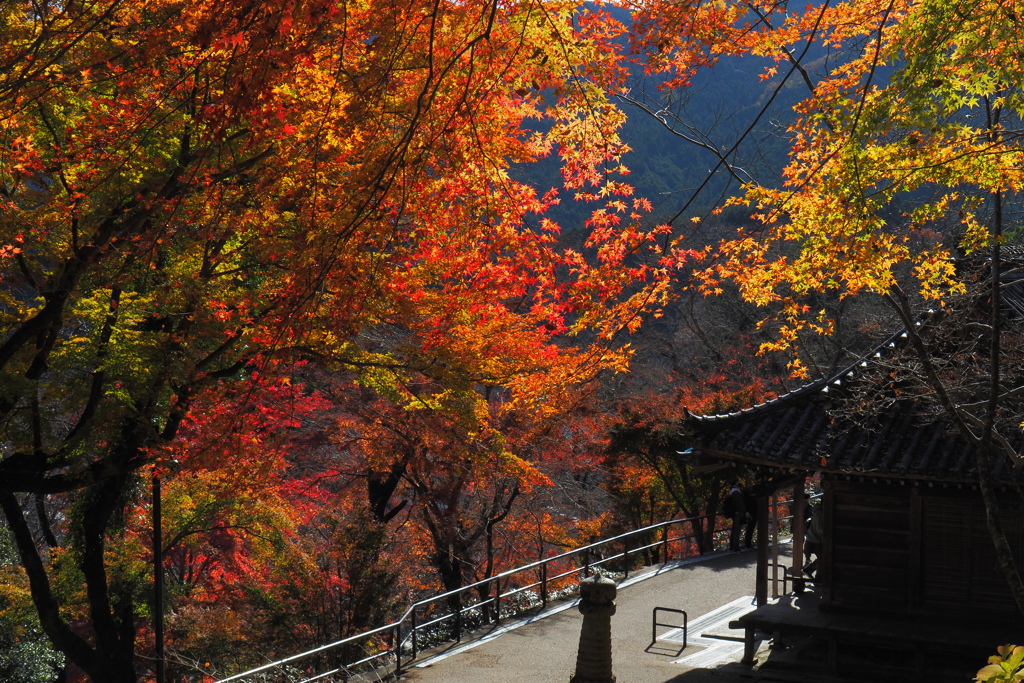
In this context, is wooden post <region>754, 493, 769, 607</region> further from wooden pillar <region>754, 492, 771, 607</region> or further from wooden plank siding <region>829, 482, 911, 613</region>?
wooden plank siding <region>829, 482, 911, 613</region>

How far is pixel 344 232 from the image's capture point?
4691mm

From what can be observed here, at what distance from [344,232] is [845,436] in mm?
9123

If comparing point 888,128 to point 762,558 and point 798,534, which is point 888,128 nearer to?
point 762,558

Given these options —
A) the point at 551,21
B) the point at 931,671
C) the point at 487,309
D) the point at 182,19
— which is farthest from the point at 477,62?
the point at 931,671

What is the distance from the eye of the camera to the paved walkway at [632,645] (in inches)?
476

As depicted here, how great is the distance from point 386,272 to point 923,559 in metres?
8.11

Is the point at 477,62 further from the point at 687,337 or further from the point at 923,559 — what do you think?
the point at 687,337

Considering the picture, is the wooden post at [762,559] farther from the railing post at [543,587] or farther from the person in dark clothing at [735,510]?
the person in dark clothing at [735,510]

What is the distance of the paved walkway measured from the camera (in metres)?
12.1

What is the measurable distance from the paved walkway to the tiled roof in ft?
10.4

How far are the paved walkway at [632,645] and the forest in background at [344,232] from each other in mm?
2675

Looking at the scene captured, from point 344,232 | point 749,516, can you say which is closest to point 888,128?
point 344,232

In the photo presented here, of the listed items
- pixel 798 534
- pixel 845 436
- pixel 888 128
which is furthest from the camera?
pixel 798 534

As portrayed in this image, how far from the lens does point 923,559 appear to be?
38.1 feet
